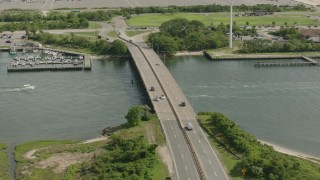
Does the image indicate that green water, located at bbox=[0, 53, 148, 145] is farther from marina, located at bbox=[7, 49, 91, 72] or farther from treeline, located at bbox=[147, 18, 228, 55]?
treeline, located at bbox=[147, 18, 228, 55]

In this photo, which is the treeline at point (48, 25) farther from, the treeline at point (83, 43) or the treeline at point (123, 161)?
the treeline at point (123, 161)

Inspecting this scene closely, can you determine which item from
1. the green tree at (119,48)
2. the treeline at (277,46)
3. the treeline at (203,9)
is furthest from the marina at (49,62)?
the treeline at (203,9)

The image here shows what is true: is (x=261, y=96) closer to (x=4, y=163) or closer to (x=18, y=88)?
(x=18, y=88)

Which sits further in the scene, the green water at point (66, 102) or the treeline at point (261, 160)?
the green water at point (66, 102)

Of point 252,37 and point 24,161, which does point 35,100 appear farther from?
point 252,37

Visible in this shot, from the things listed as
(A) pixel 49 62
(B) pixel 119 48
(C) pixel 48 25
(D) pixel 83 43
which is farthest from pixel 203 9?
(A) pixel 49 62

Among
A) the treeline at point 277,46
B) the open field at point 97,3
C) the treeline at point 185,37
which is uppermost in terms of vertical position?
the open field at point 97,3

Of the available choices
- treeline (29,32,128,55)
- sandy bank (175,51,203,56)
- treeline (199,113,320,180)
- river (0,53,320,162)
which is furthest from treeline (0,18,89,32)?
treeline (199,113,320,180)
